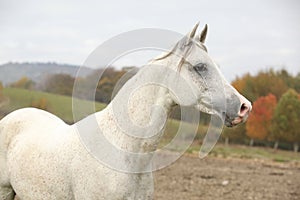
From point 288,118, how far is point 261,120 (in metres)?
4.07

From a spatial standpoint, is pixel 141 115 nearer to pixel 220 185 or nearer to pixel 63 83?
pixel 220 185

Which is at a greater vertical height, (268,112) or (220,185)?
(268,112)

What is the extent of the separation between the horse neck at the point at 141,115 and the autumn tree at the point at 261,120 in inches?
1564

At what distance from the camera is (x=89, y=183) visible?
3.36m

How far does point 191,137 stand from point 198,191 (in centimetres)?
785

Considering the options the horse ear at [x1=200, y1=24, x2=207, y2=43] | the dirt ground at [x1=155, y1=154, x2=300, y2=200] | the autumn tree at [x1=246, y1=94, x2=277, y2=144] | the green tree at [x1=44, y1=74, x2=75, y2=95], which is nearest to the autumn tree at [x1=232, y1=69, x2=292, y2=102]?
the autumn tree at [x1=246, y1=94, x2=277, y2=144]

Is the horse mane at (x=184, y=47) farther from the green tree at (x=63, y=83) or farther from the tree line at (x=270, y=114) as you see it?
the tree line at (x=270, y=114)

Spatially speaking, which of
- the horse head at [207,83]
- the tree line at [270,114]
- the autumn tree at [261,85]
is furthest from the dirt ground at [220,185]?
the autumn tree at [261,85]

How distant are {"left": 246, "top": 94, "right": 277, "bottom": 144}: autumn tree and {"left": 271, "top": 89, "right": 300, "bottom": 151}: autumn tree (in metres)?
2.12

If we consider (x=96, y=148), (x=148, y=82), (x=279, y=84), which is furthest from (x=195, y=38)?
(x=279, y=84)

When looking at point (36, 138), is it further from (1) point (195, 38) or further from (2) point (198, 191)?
(2) point (198, 191)

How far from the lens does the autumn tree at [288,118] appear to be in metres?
37.9

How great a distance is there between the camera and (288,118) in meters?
38.3

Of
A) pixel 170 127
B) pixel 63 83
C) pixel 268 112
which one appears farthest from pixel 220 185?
pixel 268 112
